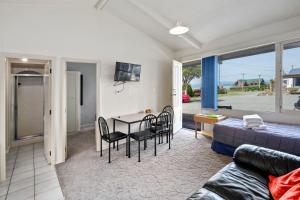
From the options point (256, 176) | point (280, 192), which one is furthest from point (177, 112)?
point (280, 192)

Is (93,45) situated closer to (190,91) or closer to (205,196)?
(205,196)

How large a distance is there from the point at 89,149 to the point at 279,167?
333cm

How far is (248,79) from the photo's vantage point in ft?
13.9

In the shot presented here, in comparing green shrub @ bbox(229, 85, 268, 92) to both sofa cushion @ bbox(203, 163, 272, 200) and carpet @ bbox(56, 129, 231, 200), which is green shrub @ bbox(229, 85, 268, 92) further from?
sofa cushion @ bbox(203, 163, 272, 200)

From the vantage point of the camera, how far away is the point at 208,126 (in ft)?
15.3

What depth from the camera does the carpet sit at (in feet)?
7.13

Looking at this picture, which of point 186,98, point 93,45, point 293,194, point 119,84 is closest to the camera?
point 293,194

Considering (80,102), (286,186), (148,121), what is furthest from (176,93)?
(286,186)

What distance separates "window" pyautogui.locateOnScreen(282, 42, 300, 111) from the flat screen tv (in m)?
3.09

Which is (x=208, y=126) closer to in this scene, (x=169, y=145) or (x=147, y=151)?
(x=169, y=145)

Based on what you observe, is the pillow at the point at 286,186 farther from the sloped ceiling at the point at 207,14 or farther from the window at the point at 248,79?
the sloped ceiling at the point at 207,14

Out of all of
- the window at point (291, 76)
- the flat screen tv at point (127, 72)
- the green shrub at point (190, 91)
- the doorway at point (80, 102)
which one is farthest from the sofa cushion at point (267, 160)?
the green shrub at point (190, 91)

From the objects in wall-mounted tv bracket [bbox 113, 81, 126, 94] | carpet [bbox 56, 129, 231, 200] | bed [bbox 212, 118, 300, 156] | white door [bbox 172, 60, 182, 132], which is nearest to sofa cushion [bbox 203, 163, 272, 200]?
carpet [bbox 56, 129, 231, 200]

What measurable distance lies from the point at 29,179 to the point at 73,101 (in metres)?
2.75
